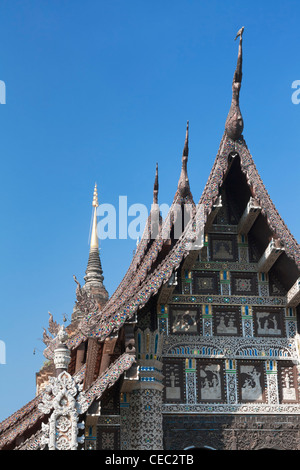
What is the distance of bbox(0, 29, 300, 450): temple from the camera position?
56.4 ft

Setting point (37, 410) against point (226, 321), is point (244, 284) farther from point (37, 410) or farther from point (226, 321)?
point (37, 410)

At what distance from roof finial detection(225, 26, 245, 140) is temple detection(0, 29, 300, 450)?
0.08ft

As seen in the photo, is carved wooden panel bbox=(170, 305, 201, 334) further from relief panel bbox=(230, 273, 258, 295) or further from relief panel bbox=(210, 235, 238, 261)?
relief panel bbox=(210, 235, 238, 261)

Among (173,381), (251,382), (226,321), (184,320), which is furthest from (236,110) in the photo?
(173,381)

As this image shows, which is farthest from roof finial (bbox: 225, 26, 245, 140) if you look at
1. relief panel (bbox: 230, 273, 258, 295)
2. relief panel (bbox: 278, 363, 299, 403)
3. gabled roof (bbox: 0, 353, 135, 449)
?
gabled roof (bbox: 0, 353, 135, 449)

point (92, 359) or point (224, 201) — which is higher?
point (224, 201)

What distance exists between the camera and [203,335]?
18.5 metres

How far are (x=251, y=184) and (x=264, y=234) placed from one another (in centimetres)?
110

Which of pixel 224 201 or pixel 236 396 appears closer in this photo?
pixel 236 396

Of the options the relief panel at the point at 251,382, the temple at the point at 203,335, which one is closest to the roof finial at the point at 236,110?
the temple at the point at 203,335

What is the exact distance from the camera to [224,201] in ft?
65.4

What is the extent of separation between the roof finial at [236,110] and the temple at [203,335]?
0.08ft

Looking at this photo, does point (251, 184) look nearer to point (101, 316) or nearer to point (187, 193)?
point (187, 193)
